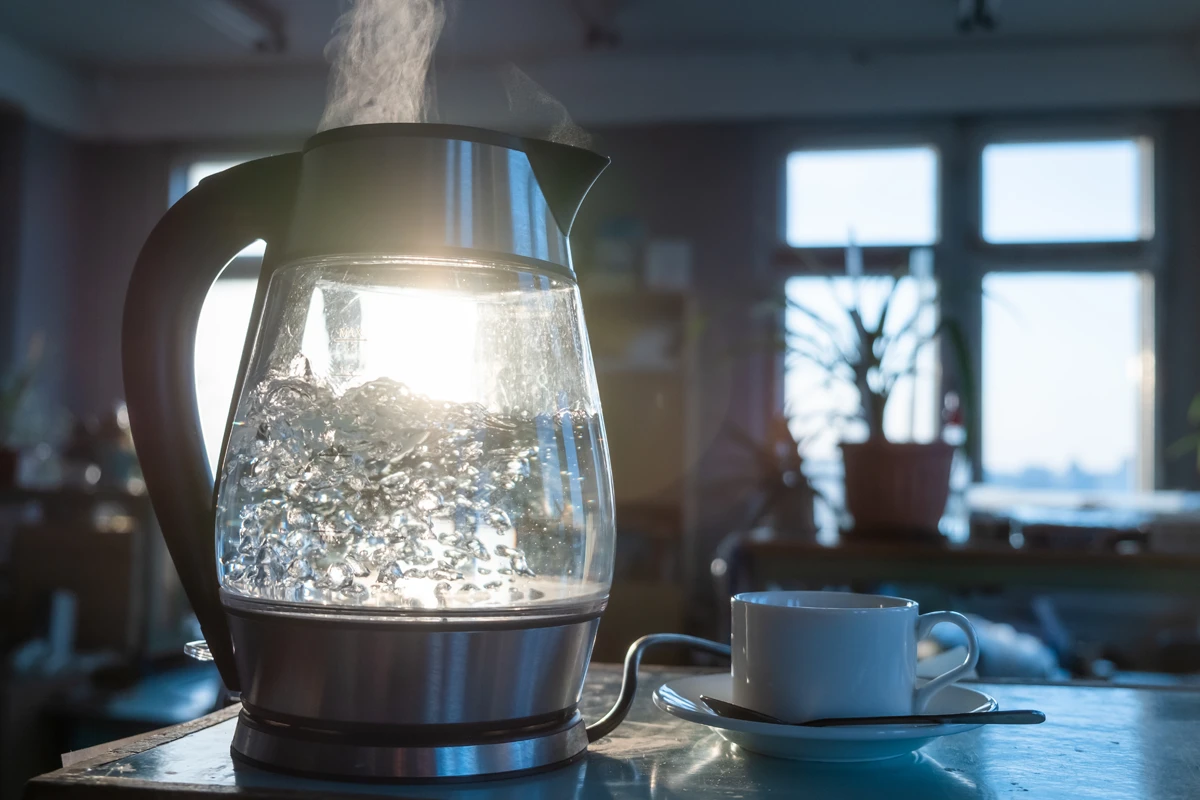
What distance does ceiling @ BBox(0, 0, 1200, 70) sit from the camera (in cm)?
404

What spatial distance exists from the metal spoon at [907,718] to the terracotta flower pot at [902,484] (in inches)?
62.5

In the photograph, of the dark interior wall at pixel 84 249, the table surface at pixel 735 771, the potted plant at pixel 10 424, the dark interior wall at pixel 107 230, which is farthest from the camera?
the dark interior wall at pixel 107 230

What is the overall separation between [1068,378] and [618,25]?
2335mm

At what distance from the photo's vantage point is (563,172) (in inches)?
21.7

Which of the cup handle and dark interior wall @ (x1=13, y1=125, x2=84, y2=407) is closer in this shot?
the cup handle

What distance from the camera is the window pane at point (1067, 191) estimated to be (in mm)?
4352

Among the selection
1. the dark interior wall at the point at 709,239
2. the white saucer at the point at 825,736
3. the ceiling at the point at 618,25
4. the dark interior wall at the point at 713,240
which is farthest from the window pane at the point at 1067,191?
the white saucer at the point at 825,736

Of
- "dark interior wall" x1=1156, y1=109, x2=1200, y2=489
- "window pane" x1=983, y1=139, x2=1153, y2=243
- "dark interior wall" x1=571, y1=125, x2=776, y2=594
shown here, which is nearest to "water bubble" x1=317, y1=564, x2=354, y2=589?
"dark interior wall" x1=571, y1=125, x2=776, y2=594

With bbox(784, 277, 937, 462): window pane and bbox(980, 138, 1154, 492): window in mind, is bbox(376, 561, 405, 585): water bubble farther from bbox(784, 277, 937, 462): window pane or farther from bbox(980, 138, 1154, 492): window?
bbox(980, 138, 1154, 492): window

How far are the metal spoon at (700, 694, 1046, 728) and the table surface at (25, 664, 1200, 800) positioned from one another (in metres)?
0.02

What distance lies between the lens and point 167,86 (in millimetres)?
5016

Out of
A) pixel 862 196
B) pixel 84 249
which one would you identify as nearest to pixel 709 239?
pixel 862 196

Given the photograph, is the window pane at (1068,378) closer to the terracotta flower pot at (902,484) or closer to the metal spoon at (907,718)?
the terracotta flower pot at (902,484)

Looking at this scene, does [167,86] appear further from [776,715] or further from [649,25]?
[776,715]
